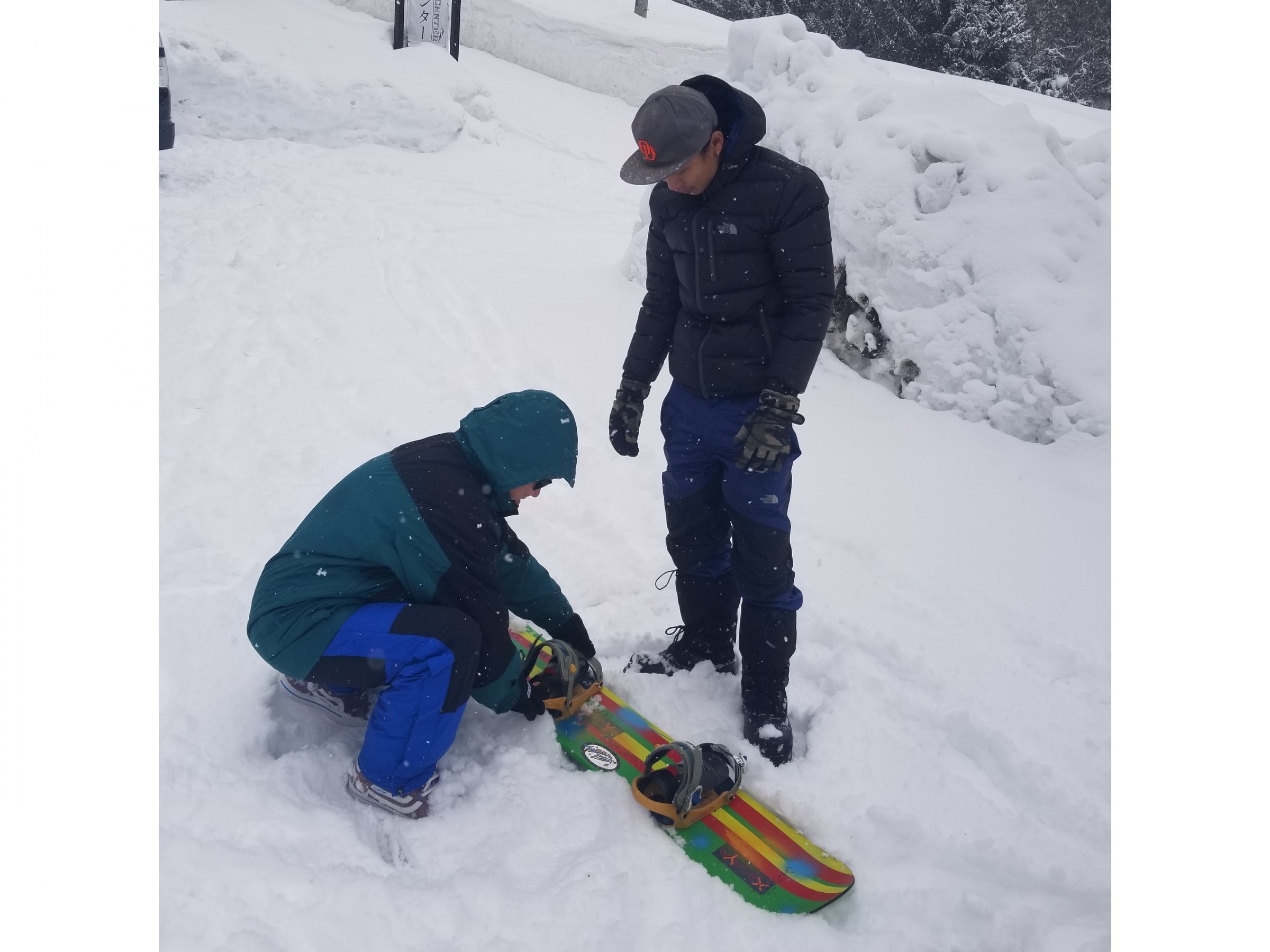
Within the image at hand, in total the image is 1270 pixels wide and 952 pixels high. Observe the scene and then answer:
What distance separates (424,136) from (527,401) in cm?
1040

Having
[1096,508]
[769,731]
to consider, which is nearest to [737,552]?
[769,731]

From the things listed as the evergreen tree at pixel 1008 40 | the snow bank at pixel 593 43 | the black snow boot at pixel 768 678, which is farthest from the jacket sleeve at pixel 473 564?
the evergreen tree at pixel 1008 40

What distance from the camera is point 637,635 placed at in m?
3.49

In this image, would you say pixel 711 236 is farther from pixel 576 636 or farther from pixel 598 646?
pixel 598 646

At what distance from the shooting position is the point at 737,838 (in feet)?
8.52

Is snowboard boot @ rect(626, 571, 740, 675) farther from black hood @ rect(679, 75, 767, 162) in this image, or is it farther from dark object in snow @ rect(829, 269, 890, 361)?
dark object in snow @ rect(829, 269, 890, 361)

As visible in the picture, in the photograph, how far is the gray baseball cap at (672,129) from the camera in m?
2.35

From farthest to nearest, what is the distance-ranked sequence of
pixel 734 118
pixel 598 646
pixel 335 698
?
pixel 598 646, pixel 335 698, pixel 734 118

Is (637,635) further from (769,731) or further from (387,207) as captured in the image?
(387,207)

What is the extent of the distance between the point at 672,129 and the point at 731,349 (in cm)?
66

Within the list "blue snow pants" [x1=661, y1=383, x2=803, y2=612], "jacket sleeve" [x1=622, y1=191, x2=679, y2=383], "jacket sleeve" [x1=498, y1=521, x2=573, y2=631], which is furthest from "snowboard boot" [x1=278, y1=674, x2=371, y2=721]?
"jacket sleeve" [x1=622, y1=191, x2=679, y2=383]

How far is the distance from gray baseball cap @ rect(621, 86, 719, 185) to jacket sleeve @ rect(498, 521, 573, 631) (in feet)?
3.97

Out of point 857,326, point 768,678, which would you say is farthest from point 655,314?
point 857,326

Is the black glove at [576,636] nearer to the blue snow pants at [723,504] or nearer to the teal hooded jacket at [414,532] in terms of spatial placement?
the blue snow pants at [723,504]
